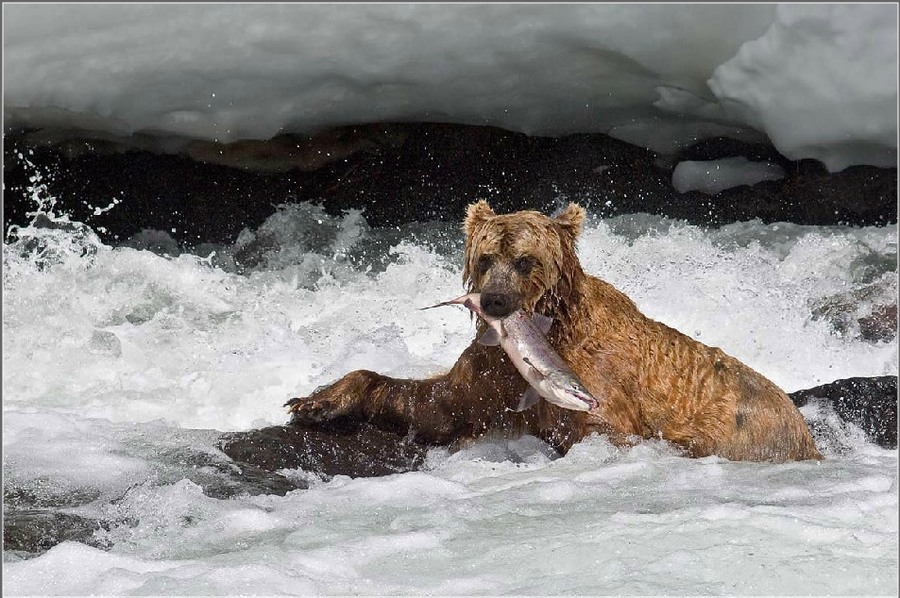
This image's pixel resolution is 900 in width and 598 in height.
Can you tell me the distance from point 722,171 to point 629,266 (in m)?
0.98

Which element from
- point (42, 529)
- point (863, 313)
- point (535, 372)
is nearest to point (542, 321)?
point (535, 372)

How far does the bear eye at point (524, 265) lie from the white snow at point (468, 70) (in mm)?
1995

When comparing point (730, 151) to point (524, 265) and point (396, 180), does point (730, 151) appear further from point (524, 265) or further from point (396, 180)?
point (524, 265)

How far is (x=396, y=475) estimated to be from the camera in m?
4.23

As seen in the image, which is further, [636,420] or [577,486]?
[636,420]

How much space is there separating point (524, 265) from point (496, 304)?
0.84 ft

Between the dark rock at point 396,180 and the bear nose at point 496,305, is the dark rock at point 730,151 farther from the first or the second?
the bear nose at point 496,305

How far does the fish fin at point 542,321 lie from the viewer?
4.44 meters

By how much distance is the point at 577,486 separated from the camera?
4.06 meters

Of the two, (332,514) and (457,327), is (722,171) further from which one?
(332,514)

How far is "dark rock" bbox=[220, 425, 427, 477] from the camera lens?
4297 millimetres

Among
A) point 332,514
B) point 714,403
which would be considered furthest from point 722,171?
point 332,514

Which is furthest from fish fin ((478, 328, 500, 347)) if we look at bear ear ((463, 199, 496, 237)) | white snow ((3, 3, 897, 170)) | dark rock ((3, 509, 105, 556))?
white snow ((3, 3, 897, 170))

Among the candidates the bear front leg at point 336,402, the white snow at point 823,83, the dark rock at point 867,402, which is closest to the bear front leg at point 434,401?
the bear front leg at point 336,402
